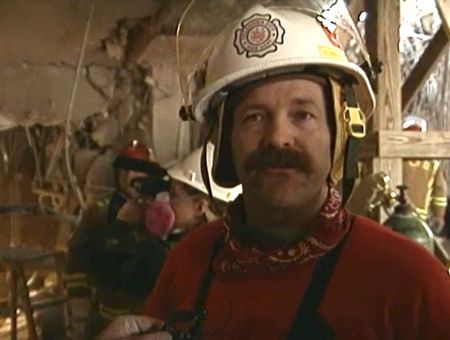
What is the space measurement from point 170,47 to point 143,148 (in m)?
0.55

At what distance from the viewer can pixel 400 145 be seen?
9.62 feet

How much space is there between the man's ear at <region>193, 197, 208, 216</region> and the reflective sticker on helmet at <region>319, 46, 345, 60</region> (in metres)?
1.72

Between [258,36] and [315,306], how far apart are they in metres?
0.55

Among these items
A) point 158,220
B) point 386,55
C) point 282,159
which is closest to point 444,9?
point 386,55

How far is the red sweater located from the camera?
142 cm

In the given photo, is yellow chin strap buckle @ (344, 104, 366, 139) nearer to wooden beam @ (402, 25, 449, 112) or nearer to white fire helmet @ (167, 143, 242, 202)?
white fire helmet @ (167, 143, 242, 202)

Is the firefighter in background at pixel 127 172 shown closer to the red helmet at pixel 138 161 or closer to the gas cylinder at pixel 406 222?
the red helmet at pixel 138 161

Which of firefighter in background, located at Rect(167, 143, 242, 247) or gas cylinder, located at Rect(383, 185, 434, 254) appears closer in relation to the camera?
gas cylinder, located at Rect(383, 185, 434, 254)

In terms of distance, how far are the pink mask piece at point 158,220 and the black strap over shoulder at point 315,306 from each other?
5.51 ft

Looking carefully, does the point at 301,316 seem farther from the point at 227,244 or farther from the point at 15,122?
the point at 15,122

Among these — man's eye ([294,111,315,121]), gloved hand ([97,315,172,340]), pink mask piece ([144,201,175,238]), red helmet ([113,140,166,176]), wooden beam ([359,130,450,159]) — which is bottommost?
pink mask piece ([144,201,175,238])

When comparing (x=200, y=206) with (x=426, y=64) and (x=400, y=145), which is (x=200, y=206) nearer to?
(x=400, y=145)

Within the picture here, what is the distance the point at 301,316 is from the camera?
1.47 metres

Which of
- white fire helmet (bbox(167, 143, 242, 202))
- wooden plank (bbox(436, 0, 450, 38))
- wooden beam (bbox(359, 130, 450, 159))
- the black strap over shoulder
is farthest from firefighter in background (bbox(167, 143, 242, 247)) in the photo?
the black strap over shoulder
